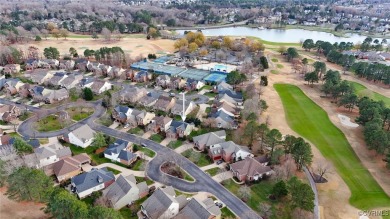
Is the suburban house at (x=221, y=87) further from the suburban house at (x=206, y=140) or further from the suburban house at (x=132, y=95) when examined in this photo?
the suburban house at (x=206, y=140)

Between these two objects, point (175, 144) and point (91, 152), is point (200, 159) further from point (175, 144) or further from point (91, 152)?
point (91, 152)

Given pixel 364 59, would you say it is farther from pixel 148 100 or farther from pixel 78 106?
pixel 78 106

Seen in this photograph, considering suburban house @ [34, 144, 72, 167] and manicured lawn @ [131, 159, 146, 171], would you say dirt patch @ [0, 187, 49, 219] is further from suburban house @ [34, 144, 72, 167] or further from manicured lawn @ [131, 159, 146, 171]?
manicured lawn @ [131, 159, 146, 171]

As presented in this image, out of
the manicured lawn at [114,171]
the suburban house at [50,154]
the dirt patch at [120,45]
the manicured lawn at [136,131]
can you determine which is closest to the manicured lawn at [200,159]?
the manicured lawn at [136,131]

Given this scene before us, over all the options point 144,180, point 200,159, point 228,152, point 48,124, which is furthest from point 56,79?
point 228,152

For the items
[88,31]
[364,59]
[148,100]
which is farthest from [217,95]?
[88,31]

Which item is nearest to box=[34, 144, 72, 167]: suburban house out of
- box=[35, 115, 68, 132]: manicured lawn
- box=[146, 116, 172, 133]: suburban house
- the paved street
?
the paved street
